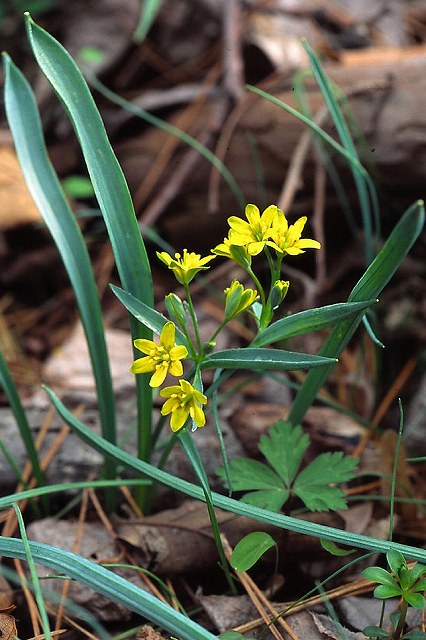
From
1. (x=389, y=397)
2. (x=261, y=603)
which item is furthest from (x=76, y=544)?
(x=389, y=397)

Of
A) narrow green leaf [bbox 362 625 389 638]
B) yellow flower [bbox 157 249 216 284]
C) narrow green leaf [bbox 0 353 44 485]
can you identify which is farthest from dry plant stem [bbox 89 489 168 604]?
yellow flower [bbox 157 249 216 284]

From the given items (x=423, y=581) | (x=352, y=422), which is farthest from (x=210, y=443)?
(x=423, y=581)

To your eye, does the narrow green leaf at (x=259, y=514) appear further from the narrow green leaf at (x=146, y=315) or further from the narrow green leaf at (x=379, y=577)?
the narrow green leaf at (x=146, y=315)

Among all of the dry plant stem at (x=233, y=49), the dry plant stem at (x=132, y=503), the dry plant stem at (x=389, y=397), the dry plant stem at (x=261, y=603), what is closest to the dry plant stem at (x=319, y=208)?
the dry plant stem at (x=389, y=397)

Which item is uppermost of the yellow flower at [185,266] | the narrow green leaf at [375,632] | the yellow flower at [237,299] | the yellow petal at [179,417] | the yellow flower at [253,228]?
the yellow flower at [253,228]

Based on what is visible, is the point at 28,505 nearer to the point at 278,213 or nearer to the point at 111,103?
the point at 278,213

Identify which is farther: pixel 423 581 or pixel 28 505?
pixel 28 505
